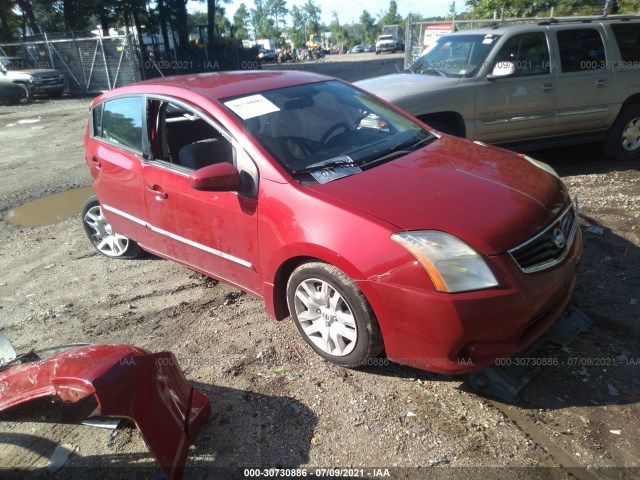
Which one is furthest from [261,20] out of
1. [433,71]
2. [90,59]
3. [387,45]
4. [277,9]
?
[433,71]

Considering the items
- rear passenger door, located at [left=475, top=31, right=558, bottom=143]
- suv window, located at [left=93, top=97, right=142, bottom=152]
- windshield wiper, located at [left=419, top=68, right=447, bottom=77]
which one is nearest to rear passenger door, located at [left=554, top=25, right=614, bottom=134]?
rear passenger door, located at [left=475, top=31, right=558, bottom=143]

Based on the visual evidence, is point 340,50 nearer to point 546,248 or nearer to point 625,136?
point 625,136

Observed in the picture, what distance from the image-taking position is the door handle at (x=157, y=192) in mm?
3619

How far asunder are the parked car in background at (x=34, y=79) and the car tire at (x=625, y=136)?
20.6m

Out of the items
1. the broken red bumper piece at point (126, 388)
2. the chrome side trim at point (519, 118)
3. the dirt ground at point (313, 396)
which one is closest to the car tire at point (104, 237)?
the dirt ground at point (313, 396)

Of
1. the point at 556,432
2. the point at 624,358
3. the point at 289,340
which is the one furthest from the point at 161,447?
the point at 624,358

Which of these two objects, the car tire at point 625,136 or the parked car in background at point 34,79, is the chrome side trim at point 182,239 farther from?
the parked car in background at point 34,79

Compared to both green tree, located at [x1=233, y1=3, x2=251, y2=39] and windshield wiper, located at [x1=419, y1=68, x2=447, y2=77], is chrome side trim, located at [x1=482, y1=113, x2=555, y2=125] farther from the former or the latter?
green tree, located at [x1=233, y1=3, x2=251, y2=39]

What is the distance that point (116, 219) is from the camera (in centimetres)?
438

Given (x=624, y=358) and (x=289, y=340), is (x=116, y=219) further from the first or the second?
(x=624, y=358)

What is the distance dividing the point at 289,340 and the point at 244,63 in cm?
2701

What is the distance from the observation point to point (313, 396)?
2820 millimetres

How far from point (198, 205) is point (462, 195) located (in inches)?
69.8

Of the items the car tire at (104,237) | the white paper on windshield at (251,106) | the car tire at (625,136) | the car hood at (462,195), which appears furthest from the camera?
the car tire at (625,136)
